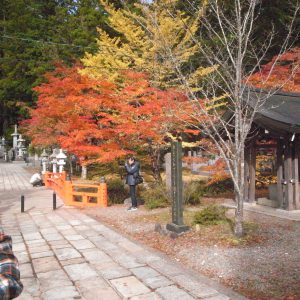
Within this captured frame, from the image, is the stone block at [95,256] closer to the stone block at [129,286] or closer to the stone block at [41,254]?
the stone block at [41,254]

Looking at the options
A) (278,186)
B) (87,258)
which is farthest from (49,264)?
(278,186)

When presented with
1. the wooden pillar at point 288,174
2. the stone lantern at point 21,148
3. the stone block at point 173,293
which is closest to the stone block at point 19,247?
the stone block at point 173,293

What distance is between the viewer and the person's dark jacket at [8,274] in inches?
62.7

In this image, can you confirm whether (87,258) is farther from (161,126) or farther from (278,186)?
(161,126)

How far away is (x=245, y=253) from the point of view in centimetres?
623

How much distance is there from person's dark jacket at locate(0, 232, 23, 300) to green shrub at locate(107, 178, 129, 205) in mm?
11206

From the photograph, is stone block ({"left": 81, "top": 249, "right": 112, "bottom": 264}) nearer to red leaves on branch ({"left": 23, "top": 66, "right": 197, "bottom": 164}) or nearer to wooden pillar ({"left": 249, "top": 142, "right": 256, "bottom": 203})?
red leaves on branch ({"left": 23, "top": 66, "right": 197, "bottom": 164})

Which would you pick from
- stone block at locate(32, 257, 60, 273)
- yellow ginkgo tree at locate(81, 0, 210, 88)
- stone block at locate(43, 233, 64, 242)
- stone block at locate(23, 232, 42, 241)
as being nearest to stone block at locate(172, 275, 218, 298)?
stone block at locate(32, 257, 60, 273)

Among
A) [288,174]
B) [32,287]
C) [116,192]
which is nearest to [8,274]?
[32,287]

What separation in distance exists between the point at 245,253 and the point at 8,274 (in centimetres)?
527

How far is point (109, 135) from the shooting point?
13.2 metres

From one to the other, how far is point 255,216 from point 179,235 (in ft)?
10.9

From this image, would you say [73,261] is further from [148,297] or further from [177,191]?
[177,191]

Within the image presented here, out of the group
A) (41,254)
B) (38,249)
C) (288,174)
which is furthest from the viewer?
(288,174)
